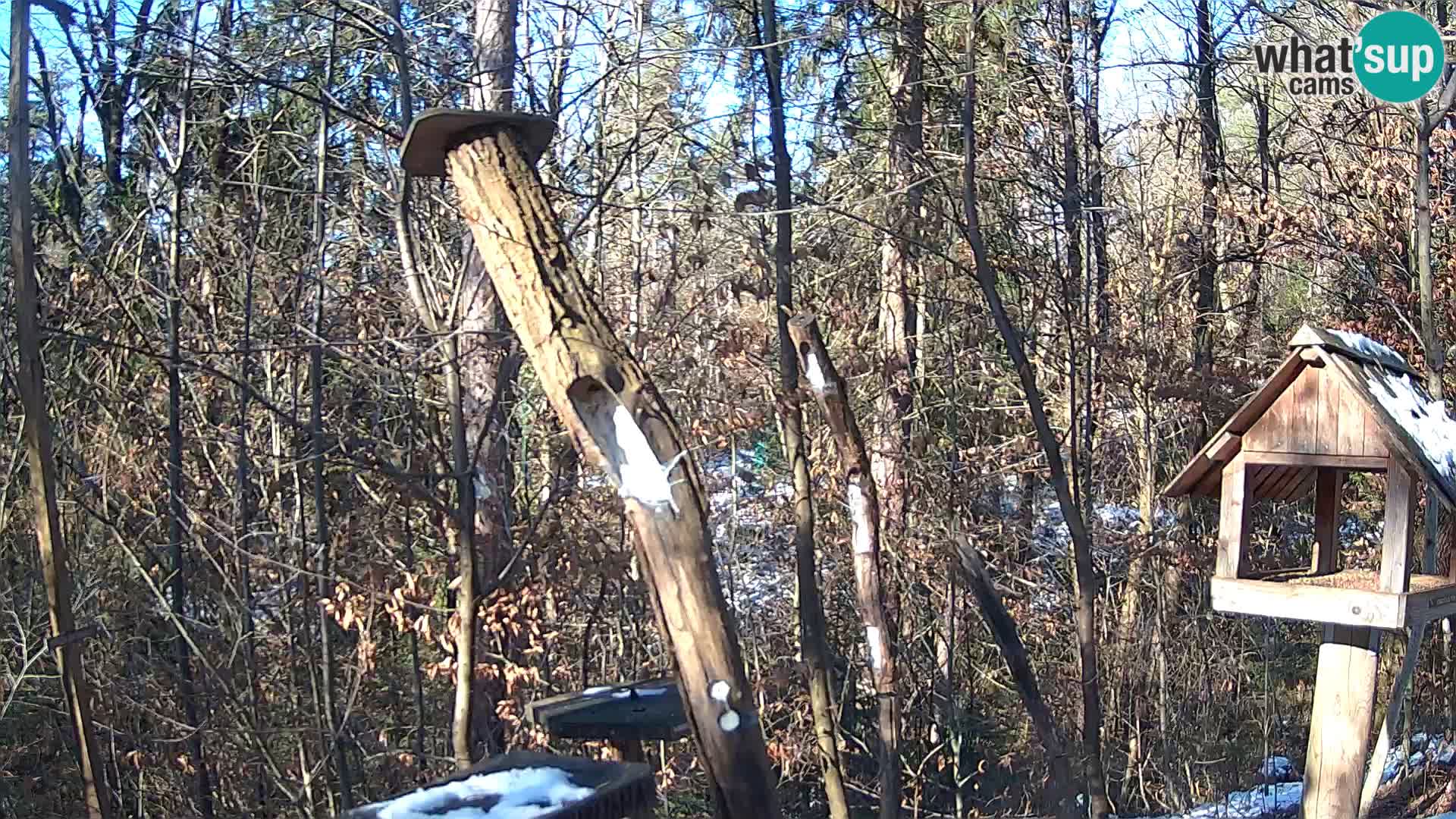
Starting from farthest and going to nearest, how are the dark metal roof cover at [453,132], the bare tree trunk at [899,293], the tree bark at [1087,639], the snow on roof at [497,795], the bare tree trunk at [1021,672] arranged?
the bare tree trunk at [899,293], the tree bark at [1087,639], the bare tree trunk at [1021,672], the dark metal roof cover at [453,132], the snow on roof at [497,795]

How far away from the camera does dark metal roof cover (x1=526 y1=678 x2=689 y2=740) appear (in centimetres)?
361

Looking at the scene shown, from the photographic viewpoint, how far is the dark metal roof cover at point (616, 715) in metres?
3.61

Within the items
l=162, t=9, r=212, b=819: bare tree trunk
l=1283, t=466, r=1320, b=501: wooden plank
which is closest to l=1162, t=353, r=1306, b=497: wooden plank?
l=1283, t=466, r=1320, b=501: wooden plank

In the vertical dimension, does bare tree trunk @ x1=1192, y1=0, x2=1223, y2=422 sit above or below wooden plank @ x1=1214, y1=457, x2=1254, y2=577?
above

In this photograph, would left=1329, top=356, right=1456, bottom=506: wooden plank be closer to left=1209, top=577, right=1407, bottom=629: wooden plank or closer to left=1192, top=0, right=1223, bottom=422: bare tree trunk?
left=1209, top=577, right=1407, bottom=629: wooden plank

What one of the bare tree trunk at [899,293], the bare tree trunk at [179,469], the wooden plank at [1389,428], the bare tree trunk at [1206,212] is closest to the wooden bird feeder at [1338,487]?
the wooden plank at [1389,428]

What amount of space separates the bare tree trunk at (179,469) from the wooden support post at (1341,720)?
5203mm

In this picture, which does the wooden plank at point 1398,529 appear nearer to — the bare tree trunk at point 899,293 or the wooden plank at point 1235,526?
the wooden plank at point 1235,526

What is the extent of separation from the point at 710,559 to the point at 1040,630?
5914 millimetres

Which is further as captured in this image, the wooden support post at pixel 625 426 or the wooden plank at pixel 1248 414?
the wooden plank at pixel 1248 414

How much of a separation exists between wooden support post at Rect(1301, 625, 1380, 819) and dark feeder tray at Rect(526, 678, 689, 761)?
2.18 meters

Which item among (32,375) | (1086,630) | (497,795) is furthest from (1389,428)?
(32,375)

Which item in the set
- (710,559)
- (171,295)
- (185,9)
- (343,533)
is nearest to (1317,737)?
(710,559)

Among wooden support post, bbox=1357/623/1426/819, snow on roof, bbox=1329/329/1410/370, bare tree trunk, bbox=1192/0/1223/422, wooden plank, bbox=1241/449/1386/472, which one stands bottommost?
wooden support post, bbox=1357/623/1426/819
